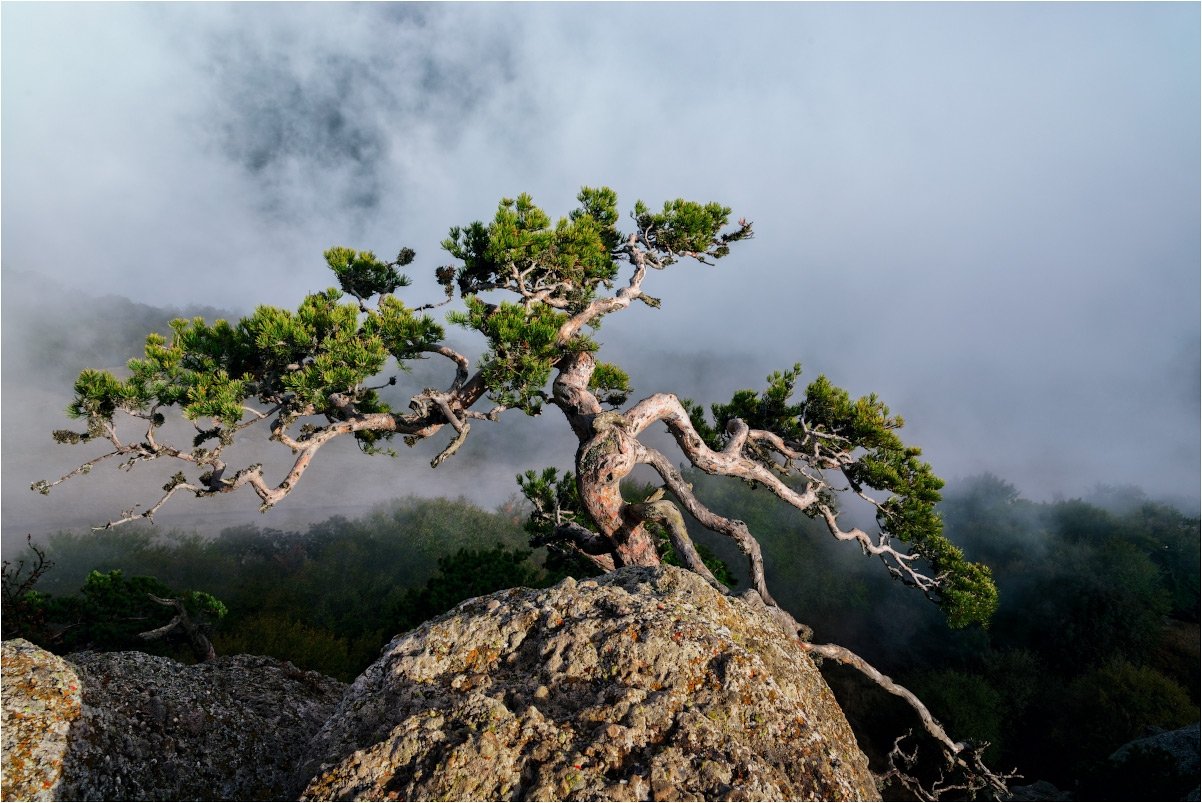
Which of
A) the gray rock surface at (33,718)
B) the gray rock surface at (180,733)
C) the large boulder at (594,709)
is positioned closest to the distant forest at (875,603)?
the gray rock surface at (180,733)

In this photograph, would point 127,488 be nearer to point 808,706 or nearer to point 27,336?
point 27,336

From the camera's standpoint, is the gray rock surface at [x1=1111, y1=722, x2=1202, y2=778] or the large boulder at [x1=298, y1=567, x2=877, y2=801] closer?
the large boulder at [x1=298, y1=567, x2=877, y2=801]

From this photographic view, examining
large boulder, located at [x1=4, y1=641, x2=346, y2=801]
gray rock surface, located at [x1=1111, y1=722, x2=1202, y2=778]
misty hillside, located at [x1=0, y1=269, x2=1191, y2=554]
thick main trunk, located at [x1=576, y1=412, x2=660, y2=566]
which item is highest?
misty hillside, located at [x1=0, y1=269, x2=1191, y2=554]

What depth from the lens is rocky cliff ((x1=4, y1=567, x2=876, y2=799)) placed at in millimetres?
2396

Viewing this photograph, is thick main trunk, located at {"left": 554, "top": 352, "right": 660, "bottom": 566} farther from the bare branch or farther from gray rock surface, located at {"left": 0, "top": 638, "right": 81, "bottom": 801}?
gray rock surface, located at {"left": 0, "top": 638, "right": 81, "bottom": 801}

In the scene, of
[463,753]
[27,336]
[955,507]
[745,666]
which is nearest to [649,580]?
Result: [745,666]

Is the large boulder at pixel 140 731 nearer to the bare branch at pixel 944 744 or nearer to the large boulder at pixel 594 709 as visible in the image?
the large boulder at pixel 594 709

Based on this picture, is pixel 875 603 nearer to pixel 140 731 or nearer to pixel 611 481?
pixel 611 481

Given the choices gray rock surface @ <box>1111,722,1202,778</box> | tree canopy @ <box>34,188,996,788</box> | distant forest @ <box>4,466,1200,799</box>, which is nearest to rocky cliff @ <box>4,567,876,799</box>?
tree canopy @ <box>34,188,996,788</box>

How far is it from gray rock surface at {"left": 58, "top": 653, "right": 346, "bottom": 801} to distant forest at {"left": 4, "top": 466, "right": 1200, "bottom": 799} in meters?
3.81

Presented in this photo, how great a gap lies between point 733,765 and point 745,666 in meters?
0.71

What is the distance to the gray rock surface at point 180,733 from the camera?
131 inches

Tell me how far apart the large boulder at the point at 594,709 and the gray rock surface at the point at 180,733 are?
0.88m

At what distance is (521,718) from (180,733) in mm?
2917
